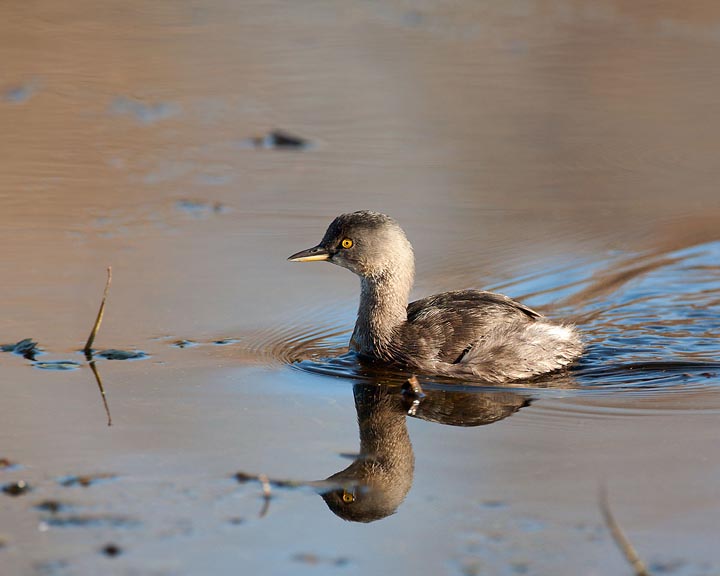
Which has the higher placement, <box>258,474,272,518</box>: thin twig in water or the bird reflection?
<box>258,474,272,518</box>: thin twig in water

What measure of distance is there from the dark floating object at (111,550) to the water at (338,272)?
0.06 ft

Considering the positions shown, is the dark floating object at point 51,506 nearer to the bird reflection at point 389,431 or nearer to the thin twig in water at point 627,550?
the bird reflection at point 389,431

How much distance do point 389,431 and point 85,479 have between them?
5.25 ft

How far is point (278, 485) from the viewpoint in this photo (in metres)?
5.32

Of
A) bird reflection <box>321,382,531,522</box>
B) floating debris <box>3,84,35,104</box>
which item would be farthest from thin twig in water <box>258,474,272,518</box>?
floating debris <box>3,84,35,104</box>

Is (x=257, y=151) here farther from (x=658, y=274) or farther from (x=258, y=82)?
(x=658, y=274)

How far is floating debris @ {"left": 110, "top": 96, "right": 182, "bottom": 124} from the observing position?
12.5 metres

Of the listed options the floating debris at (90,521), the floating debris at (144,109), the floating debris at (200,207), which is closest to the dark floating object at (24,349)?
the floating debris at (90,521)

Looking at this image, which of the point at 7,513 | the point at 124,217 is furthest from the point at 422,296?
the point at 7,513

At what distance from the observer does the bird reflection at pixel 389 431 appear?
5277mm

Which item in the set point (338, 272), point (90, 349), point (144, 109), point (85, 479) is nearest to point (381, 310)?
point (338, 272)

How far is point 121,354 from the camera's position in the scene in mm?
7203

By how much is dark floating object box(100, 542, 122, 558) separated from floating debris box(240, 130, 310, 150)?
7.50m

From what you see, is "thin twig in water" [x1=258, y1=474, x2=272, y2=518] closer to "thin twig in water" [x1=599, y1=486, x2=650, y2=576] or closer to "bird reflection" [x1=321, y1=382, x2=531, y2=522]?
"bird reflection" [x1=321, y1=382, x2=531, y2=522]
